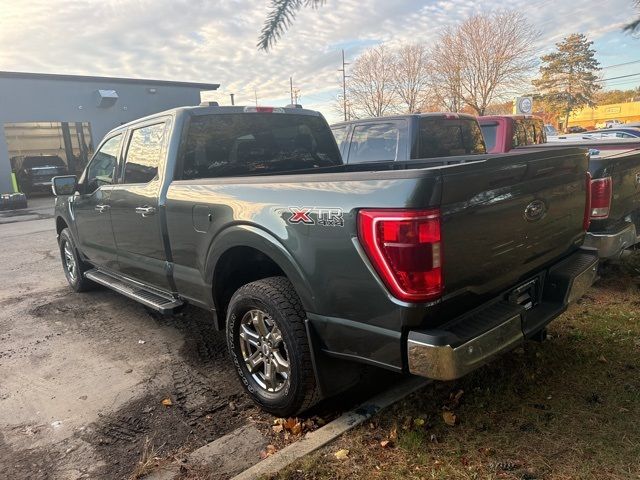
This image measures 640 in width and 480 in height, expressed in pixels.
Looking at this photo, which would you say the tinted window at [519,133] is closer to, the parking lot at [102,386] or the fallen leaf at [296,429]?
the parking lot at [102,386]

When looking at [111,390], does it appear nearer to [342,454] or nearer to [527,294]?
[342,454]

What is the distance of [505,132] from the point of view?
8375 millimetres

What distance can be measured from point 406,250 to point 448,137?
473cm

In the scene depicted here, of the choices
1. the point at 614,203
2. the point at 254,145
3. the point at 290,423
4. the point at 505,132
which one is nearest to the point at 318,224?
the point at 290,423

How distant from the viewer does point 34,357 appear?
429cm

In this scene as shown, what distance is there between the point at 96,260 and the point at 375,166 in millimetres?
3201

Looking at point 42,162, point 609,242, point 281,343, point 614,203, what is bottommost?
point 281,343

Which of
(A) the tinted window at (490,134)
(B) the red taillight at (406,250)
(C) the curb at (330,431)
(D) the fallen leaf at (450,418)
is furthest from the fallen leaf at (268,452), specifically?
(A) the tinted window at (490,134)

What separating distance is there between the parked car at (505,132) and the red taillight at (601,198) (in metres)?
4.13

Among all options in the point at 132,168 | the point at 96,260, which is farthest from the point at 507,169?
the point at 96,260

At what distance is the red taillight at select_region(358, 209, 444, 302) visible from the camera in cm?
222

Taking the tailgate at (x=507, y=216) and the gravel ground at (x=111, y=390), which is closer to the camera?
the tailgate at (x=507, y=216)

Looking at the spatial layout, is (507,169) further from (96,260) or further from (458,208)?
(96,260)

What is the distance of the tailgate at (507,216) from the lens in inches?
92.4
